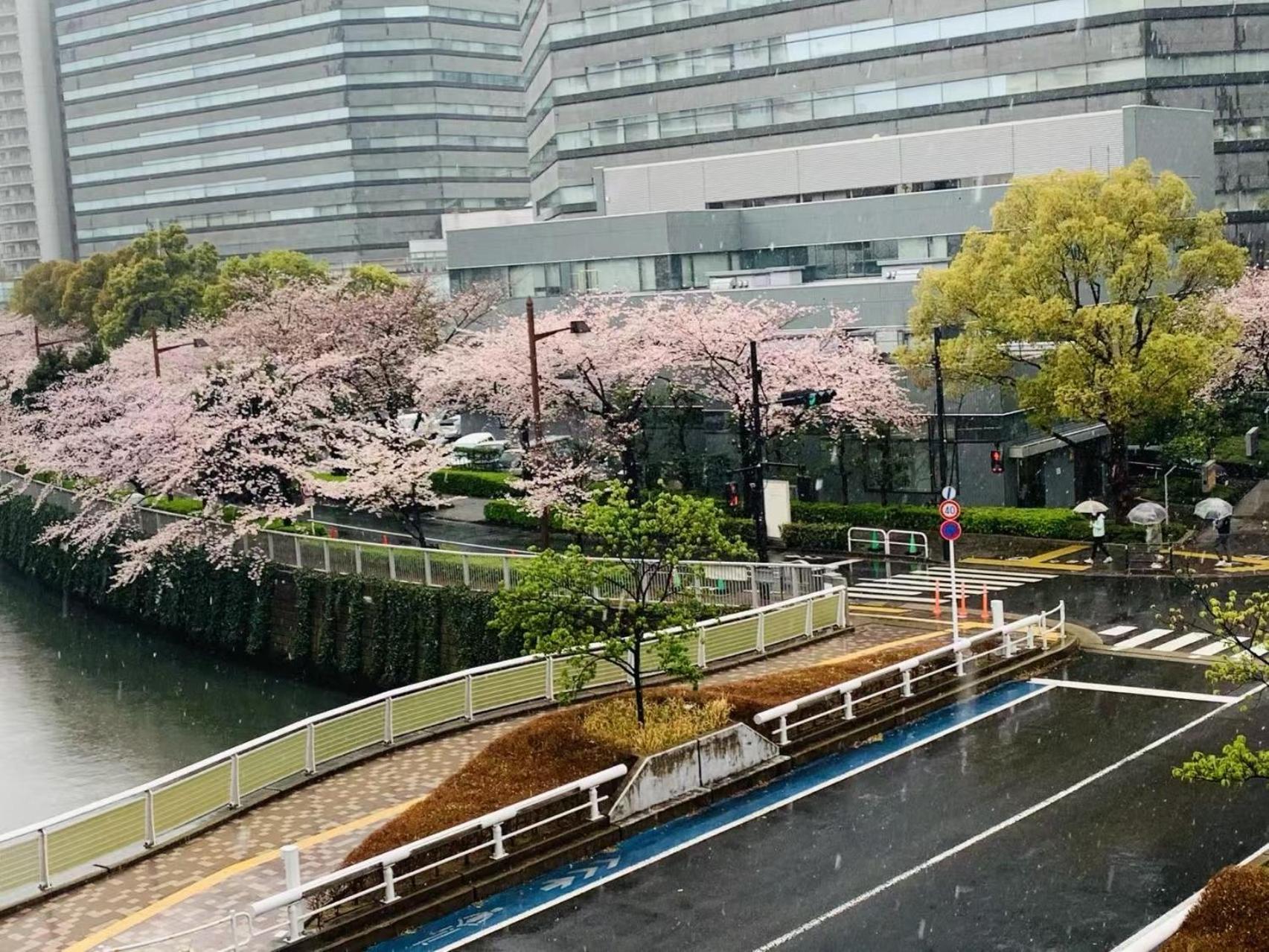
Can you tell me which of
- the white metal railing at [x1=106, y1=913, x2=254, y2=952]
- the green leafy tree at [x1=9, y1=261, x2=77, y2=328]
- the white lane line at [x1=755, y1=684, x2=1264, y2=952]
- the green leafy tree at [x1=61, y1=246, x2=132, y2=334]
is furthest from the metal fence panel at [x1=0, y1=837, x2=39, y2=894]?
the green leafy tree at [x1=9, y1=261, x2=77, y2=328]

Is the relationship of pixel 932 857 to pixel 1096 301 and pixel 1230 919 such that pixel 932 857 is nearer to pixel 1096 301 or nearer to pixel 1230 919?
pixel 1230 919

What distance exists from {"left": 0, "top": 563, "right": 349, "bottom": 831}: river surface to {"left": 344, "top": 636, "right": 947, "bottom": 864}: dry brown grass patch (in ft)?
44.4

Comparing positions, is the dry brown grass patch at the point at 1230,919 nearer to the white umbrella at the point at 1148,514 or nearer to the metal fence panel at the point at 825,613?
the metal fence panel at the point at 825,613

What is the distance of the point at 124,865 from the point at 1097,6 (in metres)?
61.1

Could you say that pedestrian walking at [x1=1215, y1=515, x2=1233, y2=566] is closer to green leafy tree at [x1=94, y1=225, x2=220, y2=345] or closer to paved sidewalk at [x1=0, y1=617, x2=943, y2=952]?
paved sidewalk at [x1=0, y1=617, x2=943, y2=952]

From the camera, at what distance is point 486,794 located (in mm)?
17594

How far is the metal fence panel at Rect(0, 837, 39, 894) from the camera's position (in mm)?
15953

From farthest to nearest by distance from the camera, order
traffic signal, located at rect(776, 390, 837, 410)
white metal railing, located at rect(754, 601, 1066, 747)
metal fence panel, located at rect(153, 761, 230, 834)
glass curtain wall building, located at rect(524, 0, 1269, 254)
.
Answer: glass curtain wall building, located at rect(524, 0, 1269, 254) < traffic signal, located at rect(776, 390, 837, 410) < white metal railing, located at rect(754, 601, 1066, 747) < metal fence panel, located at rect(153, 761, 230, 834)

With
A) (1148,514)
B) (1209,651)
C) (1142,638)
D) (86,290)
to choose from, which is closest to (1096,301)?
(1148,514)

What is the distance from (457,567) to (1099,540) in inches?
613

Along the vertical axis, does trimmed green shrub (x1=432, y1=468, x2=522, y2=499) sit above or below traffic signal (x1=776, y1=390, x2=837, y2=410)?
below

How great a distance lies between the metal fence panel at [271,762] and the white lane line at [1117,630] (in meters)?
15.5

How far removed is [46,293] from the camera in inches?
3602

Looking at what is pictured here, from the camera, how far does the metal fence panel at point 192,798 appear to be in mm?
17609
